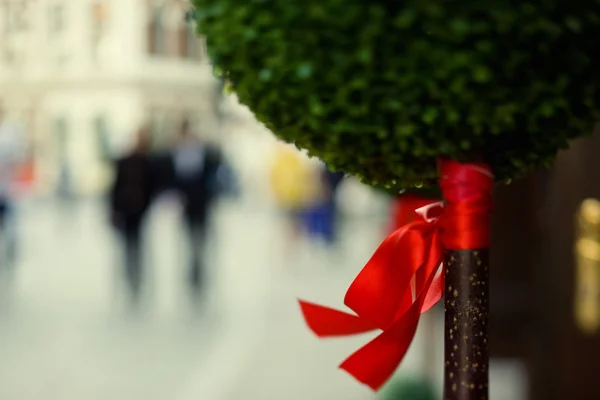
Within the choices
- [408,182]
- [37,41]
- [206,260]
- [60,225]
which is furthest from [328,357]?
[37,41]

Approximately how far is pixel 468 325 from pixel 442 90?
0.77 feet

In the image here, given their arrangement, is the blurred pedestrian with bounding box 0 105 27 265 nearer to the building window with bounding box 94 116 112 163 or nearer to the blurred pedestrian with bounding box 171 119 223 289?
the blurred pedestrian with bounding box 171 119 223 289

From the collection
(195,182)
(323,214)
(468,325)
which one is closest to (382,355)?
(468,325)

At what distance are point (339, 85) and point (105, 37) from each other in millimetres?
19632

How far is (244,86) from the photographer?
2.21ft

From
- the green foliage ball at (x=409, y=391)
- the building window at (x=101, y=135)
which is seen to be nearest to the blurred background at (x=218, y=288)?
the green foliage ball at (x=409, y=391)

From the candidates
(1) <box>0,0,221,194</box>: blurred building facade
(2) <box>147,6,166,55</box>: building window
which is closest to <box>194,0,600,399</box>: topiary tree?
(1) <box>0,0,221,194</box>: blurred building facade

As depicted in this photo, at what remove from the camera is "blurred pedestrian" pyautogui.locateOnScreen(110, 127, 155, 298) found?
17.1 ft

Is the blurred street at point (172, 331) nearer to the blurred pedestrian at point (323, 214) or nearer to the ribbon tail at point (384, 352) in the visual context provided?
the blurred pedestrian at point (323, 214)

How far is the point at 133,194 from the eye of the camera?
524cm

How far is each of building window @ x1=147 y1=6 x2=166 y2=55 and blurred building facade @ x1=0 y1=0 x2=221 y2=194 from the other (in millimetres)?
26

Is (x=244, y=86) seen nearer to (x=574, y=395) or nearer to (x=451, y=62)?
(x=451, y=62)

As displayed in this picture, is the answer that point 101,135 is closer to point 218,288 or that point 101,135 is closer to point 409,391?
point 218,288

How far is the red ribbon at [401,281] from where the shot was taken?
2.29ft
